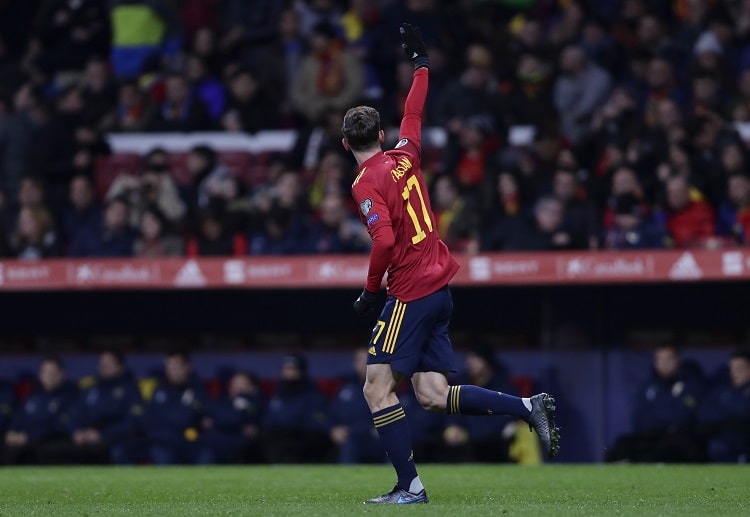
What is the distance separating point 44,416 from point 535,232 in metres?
4.98

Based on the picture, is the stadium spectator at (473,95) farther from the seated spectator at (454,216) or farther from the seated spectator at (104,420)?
the seated spectator at (104,420)

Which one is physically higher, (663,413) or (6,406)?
(663,413)

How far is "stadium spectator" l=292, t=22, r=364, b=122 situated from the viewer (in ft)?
48.9

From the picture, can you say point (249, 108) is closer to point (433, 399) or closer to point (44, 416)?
point (44, 416)

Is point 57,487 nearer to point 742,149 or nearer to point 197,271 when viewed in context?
point 197,271

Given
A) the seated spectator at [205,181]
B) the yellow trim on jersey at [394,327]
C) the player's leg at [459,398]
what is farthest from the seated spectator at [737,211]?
the yellow trim on jersey at [394,327]

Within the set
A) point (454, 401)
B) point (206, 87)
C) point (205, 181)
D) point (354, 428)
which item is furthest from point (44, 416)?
point (454, 401)

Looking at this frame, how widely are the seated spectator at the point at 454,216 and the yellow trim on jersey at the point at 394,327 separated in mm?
5308

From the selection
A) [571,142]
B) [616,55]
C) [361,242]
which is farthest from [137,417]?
[616,55]

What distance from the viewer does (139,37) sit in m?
16.2

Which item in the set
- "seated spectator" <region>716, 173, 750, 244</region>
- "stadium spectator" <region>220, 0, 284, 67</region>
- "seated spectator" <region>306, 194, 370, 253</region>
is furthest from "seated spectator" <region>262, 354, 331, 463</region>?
"stadium spectator" <region>220, 0, 284, 67</region>

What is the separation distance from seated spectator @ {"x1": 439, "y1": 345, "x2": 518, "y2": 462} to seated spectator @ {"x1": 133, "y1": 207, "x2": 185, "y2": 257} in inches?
115

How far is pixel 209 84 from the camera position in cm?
1553

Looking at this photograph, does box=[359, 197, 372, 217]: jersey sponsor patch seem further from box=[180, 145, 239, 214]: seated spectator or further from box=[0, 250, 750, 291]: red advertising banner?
box=[180, 145, 239, 214]: seated spectator
